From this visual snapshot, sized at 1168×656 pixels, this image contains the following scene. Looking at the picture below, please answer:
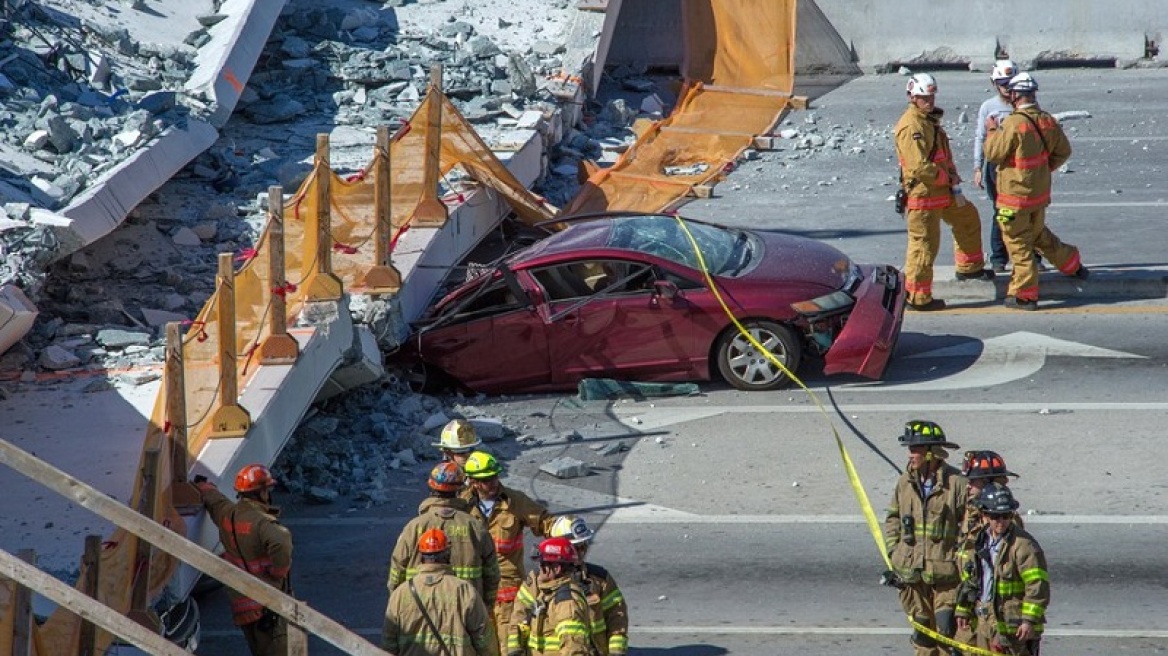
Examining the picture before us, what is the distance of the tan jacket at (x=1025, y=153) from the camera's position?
1459 centimetres

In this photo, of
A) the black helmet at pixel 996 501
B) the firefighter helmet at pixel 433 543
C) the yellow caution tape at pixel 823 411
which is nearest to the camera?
the firefighter helmet at pixel 433 543

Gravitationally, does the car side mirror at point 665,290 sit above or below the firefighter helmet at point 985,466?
below

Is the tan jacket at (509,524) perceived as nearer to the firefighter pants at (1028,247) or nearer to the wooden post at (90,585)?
the wooden post at (90,585)

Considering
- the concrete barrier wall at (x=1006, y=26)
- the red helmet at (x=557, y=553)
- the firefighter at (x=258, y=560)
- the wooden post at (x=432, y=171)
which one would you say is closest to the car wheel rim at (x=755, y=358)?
the wooden post at (x=432, y=171)

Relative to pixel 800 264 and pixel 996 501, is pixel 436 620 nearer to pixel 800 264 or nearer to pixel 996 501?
pixel 996 501

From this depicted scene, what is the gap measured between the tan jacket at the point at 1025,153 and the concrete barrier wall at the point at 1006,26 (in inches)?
357

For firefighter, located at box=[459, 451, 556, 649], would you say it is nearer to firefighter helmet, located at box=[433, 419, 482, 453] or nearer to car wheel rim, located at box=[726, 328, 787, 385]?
firefighter helmet, located at box=[433, 419, 482, 453]

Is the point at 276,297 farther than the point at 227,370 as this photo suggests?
Yes

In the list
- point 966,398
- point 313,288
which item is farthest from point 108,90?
point 966,398

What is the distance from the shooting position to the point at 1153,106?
861 inches

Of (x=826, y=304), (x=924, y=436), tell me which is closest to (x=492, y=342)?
(x=826, y=304)

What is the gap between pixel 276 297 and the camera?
37.6 ft

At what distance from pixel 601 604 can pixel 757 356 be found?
18.8 feet

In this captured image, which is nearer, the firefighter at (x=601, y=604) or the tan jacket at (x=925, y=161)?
the firefighter at (x=601, y=604)
